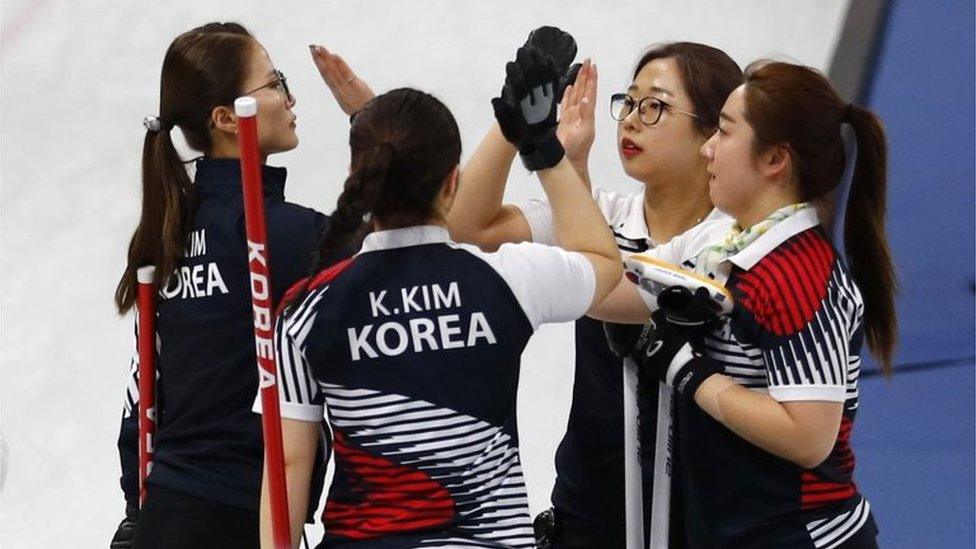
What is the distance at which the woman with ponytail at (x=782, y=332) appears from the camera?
2.10m

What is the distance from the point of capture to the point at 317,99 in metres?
4.36

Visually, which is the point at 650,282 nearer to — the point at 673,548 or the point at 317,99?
the point at 673,548

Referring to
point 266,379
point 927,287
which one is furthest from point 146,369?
point 927,287

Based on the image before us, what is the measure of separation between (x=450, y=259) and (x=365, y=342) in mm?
144

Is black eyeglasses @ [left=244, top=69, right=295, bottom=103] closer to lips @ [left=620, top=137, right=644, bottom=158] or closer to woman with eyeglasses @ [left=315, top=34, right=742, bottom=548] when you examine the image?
woman with eyeglasses @ [left=315, top=34, right=742, bottom=548]

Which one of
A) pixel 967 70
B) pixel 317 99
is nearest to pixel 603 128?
pixel 317 99

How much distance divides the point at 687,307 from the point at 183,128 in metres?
0.82

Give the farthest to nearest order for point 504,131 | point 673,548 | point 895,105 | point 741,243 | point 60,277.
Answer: point 895,105 → point 60,277 → point 673,548 → point 741,243 → point 504,131

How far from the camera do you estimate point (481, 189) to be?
2.61 metres

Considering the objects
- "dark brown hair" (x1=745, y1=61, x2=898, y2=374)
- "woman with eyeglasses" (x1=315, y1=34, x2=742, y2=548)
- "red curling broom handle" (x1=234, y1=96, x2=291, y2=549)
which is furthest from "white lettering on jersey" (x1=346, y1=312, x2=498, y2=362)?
"woman with eyeglasses" (x1=315, y1=34, x2=742, y2=548)

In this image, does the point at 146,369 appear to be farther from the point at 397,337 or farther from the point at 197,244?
the point at 397,337

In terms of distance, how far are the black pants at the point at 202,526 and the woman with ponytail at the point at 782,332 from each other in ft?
2.00

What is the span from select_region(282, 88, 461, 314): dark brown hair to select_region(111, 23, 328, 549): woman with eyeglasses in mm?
365

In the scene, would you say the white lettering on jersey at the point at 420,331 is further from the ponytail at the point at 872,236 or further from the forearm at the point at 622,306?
the ponytail at the point at 872,236
